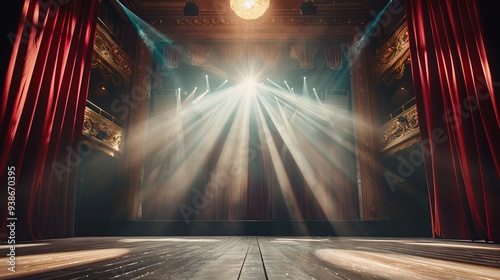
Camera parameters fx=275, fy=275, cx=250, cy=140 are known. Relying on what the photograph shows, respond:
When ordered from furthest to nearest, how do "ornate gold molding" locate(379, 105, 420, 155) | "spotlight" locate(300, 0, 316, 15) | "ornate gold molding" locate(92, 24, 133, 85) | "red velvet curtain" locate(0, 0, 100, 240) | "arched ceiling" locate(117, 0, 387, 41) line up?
"arched ceiling" locate(117, 0, 387, 41)
"spotlight" locate(300, 0, 316, 15)
"ornate gold molding" locate(92, 24, 133, 85)
"ornate gold molding" locate(379, 105, 420, 155)
"red velvet curtain" locate(0, 0, 100, 240)

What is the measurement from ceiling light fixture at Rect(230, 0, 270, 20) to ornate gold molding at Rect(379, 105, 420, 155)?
3.12m

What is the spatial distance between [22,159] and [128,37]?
4.49 metres

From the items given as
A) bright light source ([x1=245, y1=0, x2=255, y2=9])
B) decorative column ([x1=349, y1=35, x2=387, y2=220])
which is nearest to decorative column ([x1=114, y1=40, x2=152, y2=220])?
bright light source ([x1=245, y1=0, x2=255, y2=9])

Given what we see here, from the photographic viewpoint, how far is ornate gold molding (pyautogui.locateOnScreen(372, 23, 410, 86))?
5.23m

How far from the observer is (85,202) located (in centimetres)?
625

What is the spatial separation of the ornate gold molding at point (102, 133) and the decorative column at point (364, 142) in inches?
201

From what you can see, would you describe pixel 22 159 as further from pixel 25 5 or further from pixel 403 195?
pixel 403 195

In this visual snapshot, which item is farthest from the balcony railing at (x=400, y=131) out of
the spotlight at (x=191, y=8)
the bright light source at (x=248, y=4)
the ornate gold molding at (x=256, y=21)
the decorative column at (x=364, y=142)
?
the spotlight at (x=191, y=8)

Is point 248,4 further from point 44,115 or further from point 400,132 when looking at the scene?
point 400,132

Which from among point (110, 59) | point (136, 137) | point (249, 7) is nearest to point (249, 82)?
point (249, 7)

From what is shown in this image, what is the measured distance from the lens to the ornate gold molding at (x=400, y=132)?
4.89m

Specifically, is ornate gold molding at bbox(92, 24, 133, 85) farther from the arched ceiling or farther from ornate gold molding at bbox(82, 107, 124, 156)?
the arched ceiling

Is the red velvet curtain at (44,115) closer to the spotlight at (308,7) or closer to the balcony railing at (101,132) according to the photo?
the balcony railing at (101,132)

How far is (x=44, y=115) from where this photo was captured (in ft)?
10.4
